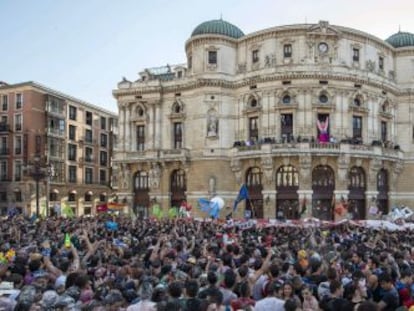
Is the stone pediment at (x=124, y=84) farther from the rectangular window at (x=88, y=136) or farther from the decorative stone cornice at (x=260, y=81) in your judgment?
the rectangular window at (x=88, y=136)

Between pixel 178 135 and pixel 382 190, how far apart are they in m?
21.9

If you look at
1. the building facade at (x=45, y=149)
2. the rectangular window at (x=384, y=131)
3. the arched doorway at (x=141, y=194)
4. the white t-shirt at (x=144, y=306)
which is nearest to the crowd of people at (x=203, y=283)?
the white t-shirt at (x=144, y=306)

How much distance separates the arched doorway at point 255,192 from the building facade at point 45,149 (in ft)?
77.2

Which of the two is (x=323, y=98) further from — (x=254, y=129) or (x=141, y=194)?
(x=141, y=194)

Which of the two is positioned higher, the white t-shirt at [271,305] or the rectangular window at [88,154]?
the rectangular window at [88,154]

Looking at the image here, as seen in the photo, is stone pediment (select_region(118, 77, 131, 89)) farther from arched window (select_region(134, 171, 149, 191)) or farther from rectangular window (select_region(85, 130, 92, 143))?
rectangular window (select_region(85, 130, 92, 143))

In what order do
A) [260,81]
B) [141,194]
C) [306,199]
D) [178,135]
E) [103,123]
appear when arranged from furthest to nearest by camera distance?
[103,123] → [141,194] → [178,135] → [260,81] → [306,199]

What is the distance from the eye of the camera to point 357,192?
5006cm

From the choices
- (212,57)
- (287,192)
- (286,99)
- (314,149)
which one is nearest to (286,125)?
(286,99)

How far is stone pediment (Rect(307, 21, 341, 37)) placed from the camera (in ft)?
165

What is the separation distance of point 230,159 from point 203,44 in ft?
41.2

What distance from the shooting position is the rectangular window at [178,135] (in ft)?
181

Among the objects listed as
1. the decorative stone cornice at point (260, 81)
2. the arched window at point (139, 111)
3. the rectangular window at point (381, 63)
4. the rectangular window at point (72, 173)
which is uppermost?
the rectangular window at point (381, 63)

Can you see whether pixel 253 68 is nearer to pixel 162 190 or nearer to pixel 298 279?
pixel 162 190
